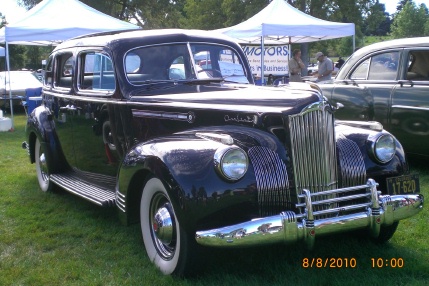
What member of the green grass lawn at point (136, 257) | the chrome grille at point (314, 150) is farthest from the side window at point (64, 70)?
the chrome grille at point (314, 150)

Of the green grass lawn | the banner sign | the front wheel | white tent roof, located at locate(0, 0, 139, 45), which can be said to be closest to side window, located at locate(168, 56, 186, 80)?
the front wheel

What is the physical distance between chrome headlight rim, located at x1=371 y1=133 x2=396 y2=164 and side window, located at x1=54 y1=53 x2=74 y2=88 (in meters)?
3.14

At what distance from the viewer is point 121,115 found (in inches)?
171

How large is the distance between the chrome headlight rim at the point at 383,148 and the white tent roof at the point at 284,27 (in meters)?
7.81

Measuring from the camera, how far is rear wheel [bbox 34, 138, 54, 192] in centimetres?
579

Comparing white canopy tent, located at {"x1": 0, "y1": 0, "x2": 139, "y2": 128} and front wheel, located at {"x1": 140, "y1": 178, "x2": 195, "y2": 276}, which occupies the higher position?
white canopy tent, located at {"x1": 0, "y1": 0, "x2": 139, "y2": 128}

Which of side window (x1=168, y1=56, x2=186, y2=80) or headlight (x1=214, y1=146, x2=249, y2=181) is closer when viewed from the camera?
headlight (x1=214, y1=146, x2=249, y2=181)

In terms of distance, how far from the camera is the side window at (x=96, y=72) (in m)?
4.58

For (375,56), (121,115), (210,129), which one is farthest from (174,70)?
(375,56)

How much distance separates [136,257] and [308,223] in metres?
1.50

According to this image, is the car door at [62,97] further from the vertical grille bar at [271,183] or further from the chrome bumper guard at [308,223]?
the chrome bumper guard at [308,223]

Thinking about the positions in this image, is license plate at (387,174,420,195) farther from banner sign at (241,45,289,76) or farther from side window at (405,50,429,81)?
banner sign at (241,45,289,76)

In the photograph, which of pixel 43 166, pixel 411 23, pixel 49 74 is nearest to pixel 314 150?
pixel 43 166

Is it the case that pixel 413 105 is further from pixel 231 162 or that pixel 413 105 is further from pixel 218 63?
pixel 231 162
